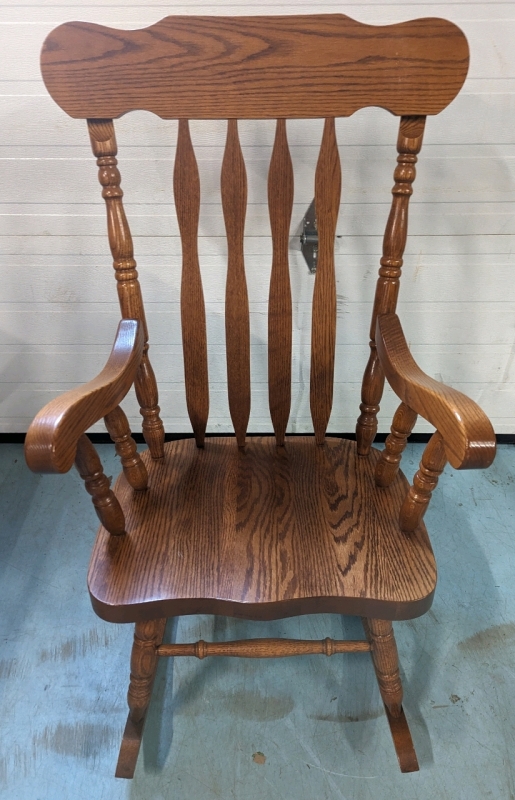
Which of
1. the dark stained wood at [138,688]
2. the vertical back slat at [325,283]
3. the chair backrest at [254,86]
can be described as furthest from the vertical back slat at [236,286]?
the dark stained wood at [138,688]

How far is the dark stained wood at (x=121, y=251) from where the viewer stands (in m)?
0.74

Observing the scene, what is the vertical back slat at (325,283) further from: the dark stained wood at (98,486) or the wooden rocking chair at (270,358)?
the dark stained wood at (98,486)

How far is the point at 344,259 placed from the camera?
4.09 feet

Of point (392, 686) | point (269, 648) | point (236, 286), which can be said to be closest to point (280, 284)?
point (236, 286)

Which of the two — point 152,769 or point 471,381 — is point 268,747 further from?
point 471,381

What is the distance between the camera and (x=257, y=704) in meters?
0.99

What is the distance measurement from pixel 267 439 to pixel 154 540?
0.32 m

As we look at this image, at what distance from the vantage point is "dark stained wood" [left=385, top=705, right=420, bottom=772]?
889 millimetres

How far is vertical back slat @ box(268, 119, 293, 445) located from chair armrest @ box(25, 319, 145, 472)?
0.26m

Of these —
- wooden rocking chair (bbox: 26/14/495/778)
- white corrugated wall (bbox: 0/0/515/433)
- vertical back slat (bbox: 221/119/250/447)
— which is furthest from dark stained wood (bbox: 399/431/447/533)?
white corrugated wall (bbox: 0/0/515/433)

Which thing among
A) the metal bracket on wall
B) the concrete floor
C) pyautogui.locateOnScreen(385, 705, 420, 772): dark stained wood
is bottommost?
the concrete floor

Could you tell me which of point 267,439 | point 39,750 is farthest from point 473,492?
point 39,750

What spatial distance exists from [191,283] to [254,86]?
0.99 ft

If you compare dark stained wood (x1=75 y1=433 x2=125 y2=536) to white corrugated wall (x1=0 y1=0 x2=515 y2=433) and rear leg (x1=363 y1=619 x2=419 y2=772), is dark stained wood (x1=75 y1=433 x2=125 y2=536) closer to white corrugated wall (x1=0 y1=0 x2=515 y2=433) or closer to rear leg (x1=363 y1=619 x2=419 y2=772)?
rear leg (x1=363 y1=619 x2=419 y2=772)
